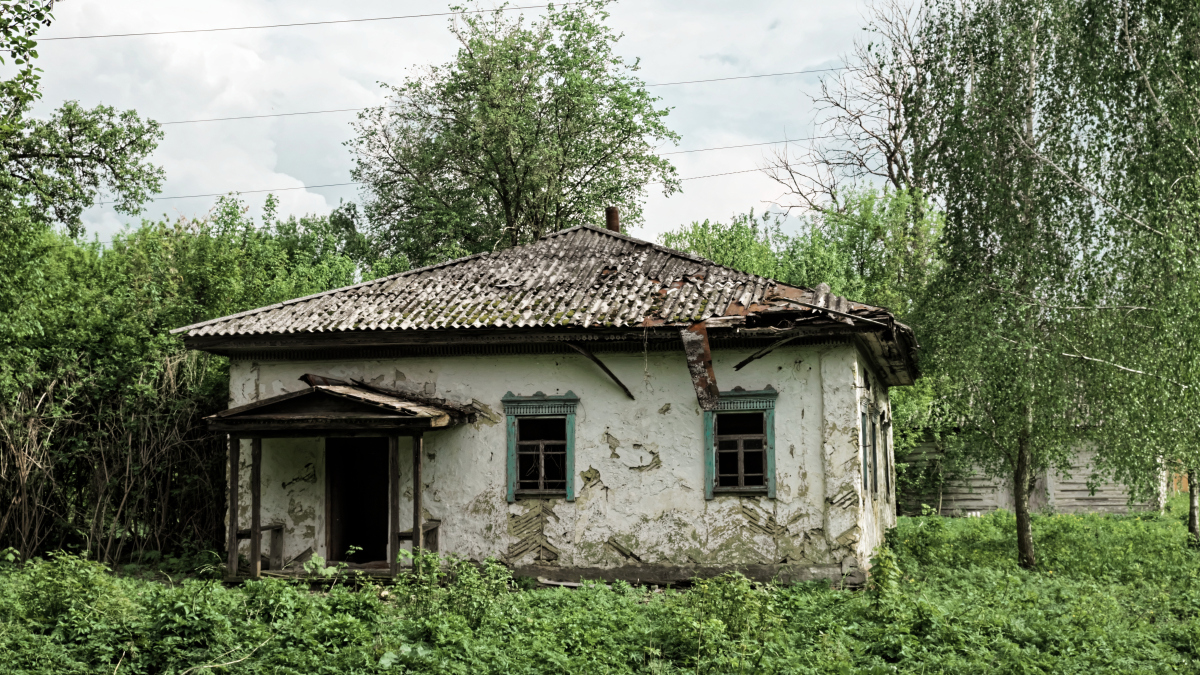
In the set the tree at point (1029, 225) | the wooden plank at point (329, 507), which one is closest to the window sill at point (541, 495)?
the wooden plank at point (329, 507)

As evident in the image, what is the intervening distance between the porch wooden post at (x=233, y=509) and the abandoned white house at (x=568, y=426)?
0.03m

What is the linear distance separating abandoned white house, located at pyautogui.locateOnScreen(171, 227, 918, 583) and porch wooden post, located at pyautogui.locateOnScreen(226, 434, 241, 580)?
3cm

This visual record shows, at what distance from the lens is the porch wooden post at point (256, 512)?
36.7ft

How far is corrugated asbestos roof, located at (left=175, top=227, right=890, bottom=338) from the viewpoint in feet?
37.3

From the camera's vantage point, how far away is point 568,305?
11945 millimetres

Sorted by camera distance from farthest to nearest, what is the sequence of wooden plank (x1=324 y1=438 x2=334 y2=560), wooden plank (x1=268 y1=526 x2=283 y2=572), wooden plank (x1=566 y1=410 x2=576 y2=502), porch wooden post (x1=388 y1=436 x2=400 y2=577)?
wooden plank (x1=324 y1=438 x2=334 y2=560) < wooden plank (x1=268 y1=526 x2=283 y2=572) < wooden plank (x1=566 y1=410 x2=576 y2=502) < porch wooden post (x1=388 y1=436 x2=400 y2=577)

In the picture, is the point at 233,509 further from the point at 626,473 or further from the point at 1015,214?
the point at 1015,214

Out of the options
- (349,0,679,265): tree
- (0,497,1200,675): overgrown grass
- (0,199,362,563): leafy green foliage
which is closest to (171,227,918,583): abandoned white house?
(0,497,1200,675): overgrown grass

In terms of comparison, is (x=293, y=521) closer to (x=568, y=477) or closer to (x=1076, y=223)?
(x=568, y=477)

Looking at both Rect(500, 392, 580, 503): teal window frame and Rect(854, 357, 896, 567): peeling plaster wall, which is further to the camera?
Rect(500, 392, 580, 503): teal window frame

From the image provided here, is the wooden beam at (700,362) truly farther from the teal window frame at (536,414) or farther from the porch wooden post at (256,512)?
the porch wooden post at (256,512)

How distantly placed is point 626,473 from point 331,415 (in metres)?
3.54

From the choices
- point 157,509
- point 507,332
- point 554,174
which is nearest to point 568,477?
point 507,332

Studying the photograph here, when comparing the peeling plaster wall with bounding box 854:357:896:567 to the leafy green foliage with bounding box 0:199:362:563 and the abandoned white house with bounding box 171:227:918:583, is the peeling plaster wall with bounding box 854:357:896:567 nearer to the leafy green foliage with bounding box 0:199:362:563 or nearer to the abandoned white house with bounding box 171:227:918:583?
the abandoned white house with bounding box 171:227:918:583
